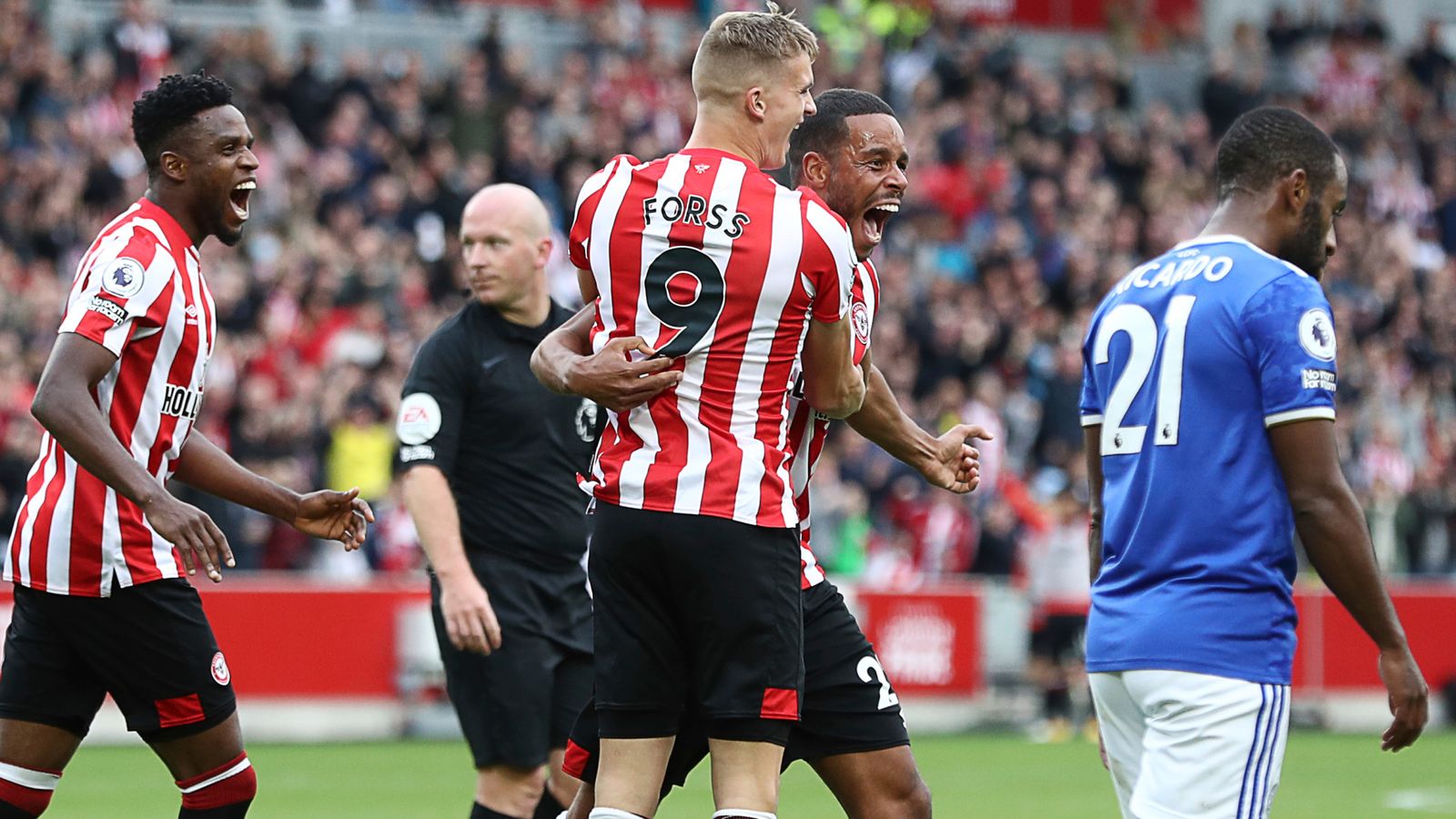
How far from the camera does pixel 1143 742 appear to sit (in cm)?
505

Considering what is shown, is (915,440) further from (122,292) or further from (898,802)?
(122,292)

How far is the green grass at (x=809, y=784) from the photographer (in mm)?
11445

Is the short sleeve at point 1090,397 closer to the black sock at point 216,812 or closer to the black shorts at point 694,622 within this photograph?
the black shorts at point 694,622

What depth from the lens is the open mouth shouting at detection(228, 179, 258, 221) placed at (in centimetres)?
616

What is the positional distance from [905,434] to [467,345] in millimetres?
2120

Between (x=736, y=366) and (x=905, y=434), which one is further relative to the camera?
(x=905, y=434)

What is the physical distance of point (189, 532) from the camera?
17.7 feet

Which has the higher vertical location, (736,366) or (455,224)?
(455,224)

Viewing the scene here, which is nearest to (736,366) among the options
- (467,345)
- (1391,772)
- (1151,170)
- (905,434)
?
(905,434)

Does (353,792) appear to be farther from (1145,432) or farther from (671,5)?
(671,5)

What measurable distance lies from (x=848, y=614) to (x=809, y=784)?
24.6 feet

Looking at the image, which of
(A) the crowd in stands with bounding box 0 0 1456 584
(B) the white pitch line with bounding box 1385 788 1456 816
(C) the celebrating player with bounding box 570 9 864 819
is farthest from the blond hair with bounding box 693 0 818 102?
(A) the crowd in stands with bounding box 0 0 1456 584

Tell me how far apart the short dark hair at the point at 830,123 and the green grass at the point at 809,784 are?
5718mm

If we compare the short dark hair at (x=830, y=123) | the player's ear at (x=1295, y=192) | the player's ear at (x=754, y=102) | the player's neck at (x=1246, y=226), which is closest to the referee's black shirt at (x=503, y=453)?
the short dark hair at (x=830, y=123)
